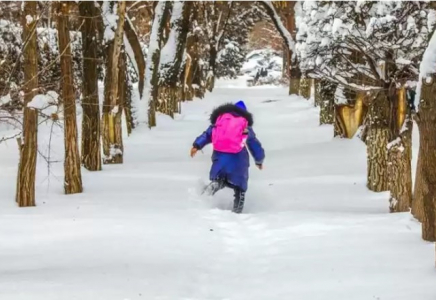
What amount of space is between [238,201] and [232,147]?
2.44 feet

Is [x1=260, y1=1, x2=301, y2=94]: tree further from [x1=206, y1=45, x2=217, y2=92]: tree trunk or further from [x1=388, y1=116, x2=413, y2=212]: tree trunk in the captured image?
[x1=388, y1=116, x2=413, y2=212]: tree trunk

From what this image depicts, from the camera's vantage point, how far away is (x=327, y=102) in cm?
2122

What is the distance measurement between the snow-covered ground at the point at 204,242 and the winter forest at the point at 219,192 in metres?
0.02

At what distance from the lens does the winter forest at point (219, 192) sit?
5.52 metres

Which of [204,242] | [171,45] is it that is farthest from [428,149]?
[171,45]

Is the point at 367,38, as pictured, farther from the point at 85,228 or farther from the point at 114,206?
the point at 85,228

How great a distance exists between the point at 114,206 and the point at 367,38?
464cm

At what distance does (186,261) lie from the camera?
6.16 meters

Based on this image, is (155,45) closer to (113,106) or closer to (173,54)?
(173,54)

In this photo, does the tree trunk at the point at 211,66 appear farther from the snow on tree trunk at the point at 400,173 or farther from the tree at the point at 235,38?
the snow on tree trunk at the point at 400,173

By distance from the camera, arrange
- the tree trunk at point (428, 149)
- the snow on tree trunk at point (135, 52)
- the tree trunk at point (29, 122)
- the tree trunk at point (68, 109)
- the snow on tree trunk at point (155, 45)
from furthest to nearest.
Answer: the snow on tree trunk at point (135, 52), the snow on tree trunk at point (155, 45), the tree trunk at point (68, 109), the tree trunk at point (29, 122), the tree trunk at point (428, 149)

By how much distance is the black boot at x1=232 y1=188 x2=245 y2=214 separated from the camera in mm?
9719

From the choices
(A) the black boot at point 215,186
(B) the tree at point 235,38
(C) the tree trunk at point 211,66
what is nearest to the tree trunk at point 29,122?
(A) the black boot at point 215,186

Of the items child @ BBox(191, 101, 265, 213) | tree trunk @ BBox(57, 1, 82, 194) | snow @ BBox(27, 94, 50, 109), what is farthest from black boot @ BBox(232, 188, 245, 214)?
snow @ BBox(27, 94, 50, 109)
